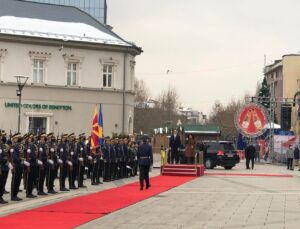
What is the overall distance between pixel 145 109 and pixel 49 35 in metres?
41.4

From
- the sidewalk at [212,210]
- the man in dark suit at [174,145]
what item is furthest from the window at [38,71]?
the sidewalk at [212,210]

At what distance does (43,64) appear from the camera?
49688 mm

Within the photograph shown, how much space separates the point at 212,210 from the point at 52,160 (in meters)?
6.65

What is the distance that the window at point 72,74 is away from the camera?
50625 millimetres

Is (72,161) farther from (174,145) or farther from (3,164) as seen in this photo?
(174,145)

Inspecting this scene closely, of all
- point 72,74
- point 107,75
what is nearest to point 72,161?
point 72,74

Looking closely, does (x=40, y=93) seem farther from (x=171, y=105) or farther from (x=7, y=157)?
(x=171, y=105)

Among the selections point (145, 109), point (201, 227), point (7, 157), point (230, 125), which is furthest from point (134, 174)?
point (230, 125)

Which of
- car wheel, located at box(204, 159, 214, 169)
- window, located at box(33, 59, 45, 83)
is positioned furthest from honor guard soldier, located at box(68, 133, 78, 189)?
window, located at box(33, 59, 45, 83)

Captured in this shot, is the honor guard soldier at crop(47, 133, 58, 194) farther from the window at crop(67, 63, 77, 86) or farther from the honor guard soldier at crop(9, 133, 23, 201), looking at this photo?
the window at crop(67, 63, 77, 86)

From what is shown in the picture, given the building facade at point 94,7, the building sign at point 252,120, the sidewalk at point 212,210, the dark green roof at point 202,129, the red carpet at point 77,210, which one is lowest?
the red carpet at point 77,210

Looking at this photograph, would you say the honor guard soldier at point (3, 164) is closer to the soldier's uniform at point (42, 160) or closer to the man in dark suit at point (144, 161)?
the soldier's uniform at point (42, 160)

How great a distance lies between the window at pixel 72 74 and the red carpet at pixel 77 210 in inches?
1118

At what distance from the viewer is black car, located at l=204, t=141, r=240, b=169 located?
3953cm
